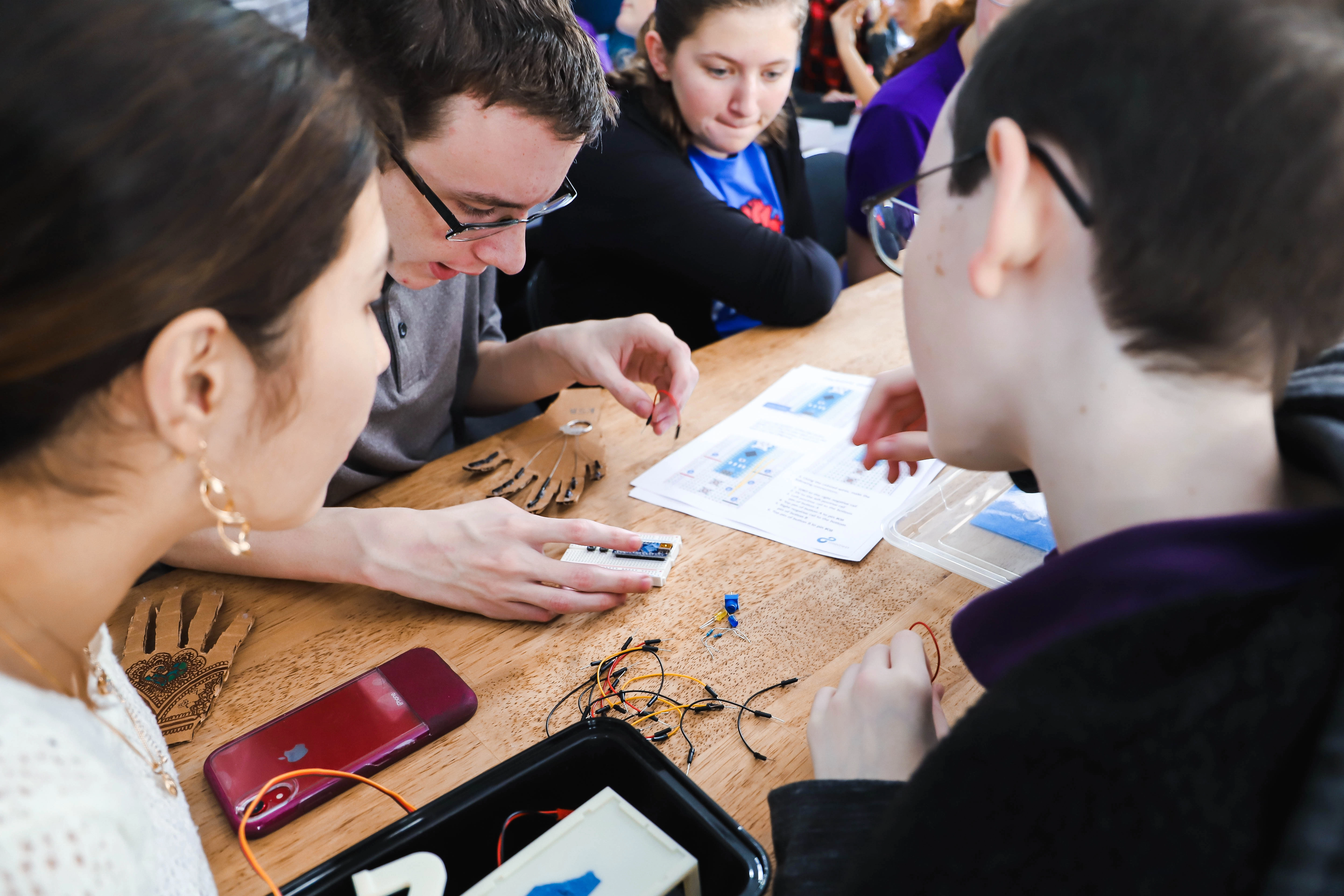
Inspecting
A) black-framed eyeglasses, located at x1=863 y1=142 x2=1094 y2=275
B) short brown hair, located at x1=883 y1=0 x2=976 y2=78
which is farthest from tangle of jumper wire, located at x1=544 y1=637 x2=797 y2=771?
short brown hair, located at x1=883 y1=0 x2=976 y2=78

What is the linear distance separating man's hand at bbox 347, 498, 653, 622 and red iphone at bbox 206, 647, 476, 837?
0.10 metres

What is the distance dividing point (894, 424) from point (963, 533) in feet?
0.52

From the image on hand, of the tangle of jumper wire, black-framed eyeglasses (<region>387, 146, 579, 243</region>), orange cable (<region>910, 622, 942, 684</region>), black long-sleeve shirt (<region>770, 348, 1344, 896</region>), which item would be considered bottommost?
orange cable (<region>910, 622, 942, 684</region>)

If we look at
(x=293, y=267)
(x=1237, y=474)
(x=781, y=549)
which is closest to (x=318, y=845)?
(x=293, y=267)

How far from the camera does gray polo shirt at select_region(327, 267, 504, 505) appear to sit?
1211 millimetres

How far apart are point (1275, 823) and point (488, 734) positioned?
1.91 feet

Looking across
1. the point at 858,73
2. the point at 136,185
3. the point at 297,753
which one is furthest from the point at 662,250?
the point at 858,73

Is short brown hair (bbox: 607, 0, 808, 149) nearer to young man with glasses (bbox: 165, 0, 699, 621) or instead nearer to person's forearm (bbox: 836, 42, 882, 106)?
young man with glasses (bbox: 165, 0, 699, 621)

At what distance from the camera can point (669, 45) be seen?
175 centimetres

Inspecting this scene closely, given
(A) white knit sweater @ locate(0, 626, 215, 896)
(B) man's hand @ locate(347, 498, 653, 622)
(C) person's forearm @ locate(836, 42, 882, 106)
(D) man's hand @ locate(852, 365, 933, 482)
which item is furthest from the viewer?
(C) person's forearm @ locate(836, 42, 882, 106)

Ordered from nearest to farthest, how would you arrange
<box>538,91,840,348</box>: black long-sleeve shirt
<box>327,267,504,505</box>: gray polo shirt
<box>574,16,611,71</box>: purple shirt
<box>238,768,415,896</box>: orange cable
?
<box>238,768,415,896</box>: orange cable → <box>327,267,504,505</box>: gray polo shirt → <box>538,91,840,348</box>: black long-sleeve shirt → <box>574,16,611,71</box>: purple shirt

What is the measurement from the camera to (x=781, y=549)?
98 centimetres

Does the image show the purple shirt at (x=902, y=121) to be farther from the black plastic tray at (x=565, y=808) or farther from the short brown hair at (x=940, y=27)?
the black plastic tray at (x=565, y=808)

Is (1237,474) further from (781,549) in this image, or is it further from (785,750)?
(781,549)
